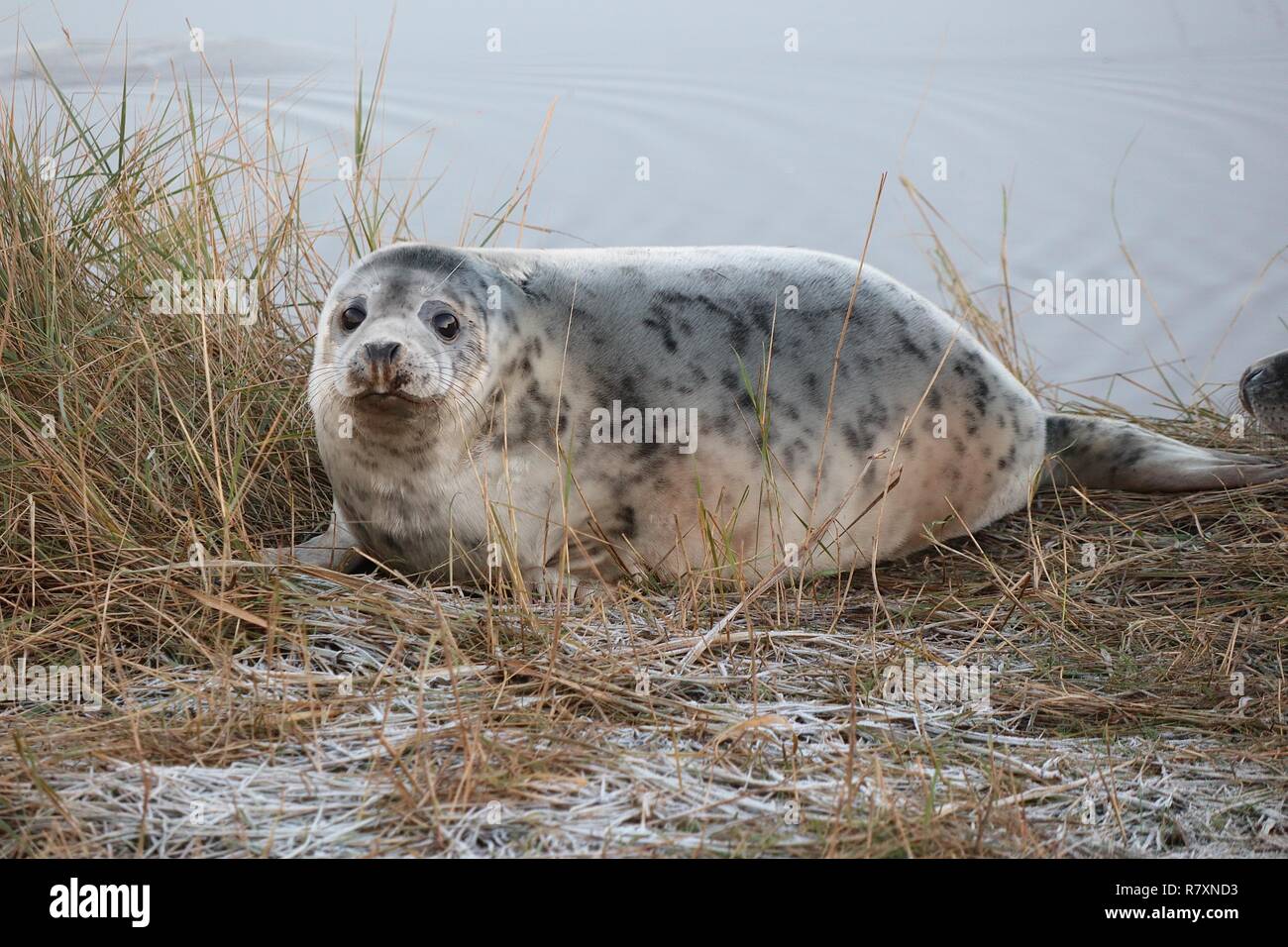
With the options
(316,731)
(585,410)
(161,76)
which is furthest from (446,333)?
(161,76)

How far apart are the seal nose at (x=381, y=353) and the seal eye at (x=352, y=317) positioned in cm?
21

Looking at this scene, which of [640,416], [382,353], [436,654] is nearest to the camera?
[436,654]

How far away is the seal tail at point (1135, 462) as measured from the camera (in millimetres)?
3627

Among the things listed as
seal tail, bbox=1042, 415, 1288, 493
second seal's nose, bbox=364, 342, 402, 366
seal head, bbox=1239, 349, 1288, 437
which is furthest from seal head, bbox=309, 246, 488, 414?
seal head, bbox=1239, 349, 1288, 437

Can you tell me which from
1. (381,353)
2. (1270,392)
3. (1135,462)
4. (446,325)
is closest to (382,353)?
(381,353)

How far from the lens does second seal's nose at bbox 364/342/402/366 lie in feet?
9.06

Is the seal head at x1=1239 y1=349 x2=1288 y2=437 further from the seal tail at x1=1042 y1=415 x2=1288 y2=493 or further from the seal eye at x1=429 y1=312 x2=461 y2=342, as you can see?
the seal eye at x1=429 y1=312 x2=461 y2=342

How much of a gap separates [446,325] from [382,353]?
209mm

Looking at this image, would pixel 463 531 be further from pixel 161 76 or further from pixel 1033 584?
pixel 161 76

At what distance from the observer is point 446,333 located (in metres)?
2.95

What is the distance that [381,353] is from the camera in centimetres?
276

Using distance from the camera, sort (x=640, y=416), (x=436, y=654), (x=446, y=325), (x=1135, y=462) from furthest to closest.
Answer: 1. (x=1135, y=462)
2. (x=640, y=416)
3. (x=446, y=325)
4. (x=436, y=654)

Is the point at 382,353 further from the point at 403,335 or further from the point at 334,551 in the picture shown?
the point at 334,551

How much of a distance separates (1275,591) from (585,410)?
143cm
